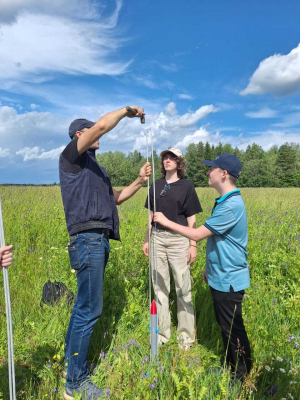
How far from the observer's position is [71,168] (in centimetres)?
226

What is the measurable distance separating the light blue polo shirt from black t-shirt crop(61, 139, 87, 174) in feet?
3.68

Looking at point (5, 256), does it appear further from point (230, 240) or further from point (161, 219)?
point (230, 240)

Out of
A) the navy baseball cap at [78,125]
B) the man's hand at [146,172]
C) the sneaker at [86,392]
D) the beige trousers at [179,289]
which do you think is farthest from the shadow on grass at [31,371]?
the navy baseball cap at [78,125]

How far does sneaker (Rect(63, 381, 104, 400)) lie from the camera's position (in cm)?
229

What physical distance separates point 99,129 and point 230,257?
146 centimetres

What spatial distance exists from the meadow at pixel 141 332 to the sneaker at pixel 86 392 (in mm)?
88

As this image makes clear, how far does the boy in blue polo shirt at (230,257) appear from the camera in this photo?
228cm

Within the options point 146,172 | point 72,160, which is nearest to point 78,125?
point 72,160

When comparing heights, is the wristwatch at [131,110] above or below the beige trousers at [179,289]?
above

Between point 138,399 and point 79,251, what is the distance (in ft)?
3.83

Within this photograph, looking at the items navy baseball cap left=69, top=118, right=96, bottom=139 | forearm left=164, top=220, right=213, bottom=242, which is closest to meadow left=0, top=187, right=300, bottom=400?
forearm left=164, top=220, right=213, bottom=242

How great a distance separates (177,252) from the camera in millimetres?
3201

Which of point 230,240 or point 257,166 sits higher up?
point 257,166

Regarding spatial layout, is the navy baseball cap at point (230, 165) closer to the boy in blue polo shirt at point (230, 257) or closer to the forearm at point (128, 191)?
the boy in blue polo shirt at point (230, 257)
